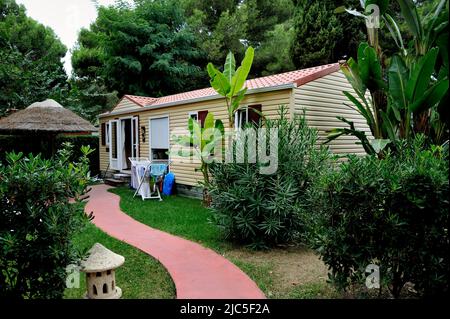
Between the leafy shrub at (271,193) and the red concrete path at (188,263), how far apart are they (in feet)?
2.50

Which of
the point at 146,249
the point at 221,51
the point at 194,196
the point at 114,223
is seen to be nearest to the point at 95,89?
the point at 221,51

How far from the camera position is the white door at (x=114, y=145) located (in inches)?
598

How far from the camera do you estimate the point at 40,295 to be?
10.6 feet

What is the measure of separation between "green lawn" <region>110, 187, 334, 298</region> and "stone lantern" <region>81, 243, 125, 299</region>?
1762 millimetres

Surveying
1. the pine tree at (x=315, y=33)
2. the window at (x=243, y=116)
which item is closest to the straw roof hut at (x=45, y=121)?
the window at (x=243, y=116)

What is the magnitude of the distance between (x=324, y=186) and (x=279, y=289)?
5.08ft

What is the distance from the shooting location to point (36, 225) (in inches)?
123

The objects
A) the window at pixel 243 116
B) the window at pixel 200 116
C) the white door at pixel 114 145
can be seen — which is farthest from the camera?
the white door at pixel 114 145

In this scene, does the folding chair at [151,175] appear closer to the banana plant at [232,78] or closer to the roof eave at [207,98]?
the roof eave at [207,98]

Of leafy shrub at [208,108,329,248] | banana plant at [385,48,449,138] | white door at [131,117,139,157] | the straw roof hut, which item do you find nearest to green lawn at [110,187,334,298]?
leafy shrub at [208,108,329,248]

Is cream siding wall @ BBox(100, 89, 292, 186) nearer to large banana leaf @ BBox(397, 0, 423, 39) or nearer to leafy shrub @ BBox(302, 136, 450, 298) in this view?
large banana leaf @ BBox(397, 0, 423, 39)

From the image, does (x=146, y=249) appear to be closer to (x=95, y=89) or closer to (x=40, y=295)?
(x=40, y=295)

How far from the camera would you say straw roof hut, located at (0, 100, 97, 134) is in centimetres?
1234

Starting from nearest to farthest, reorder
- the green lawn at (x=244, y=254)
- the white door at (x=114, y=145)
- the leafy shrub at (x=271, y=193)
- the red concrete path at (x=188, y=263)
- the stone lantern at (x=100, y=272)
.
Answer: the stone lantern at (x=100, y=272)
the red concrete path at (x=188, y=263)
the green lawn at (x=244, y=254)
the leafy shrub at (x=271, y=193)
the white door at (x=114, y=145)
